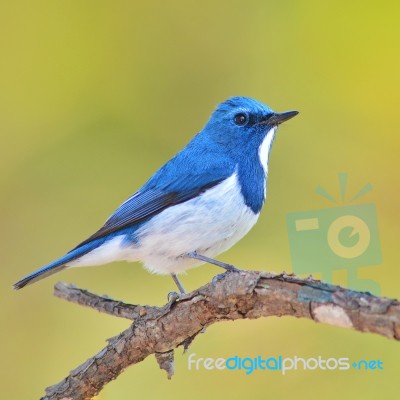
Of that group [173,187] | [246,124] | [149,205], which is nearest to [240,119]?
[246,124]

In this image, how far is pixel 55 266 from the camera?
364 cm

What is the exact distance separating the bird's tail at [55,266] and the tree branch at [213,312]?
9 centimetres

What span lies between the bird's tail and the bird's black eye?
40.7 inches

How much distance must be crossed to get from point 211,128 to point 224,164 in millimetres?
397

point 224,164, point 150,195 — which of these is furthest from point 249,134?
point 150,195

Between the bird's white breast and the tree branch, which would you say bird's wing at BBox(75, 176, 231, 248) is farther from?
the tree branch

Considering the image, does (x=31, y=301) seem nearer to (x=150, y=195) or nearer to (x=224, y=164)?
(x=150, y=195)

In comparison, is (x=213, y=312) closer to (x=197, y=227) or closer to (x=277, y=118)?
(x=197, y=227)

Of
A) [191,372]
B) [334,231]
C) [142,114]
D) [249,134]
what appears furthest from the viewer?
[142,114]

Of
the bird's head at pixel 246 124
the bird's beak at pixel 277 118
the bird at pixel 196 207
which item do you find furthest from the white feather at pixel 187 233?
the bird's beak at pixel 277 118

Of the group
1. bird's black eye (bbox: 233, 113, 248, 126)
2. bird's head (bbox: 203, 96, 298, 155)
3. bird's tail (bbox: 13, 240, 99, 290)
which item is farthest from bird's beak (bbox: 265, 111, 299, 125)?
bird's tail (bbox: 13, 240, 99, 290)

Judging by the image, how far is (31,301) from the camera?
4.98m

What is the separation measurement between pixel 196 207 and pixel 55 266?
2.61 ft

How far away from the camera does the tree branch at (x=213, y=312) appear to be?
2365 millimetres
